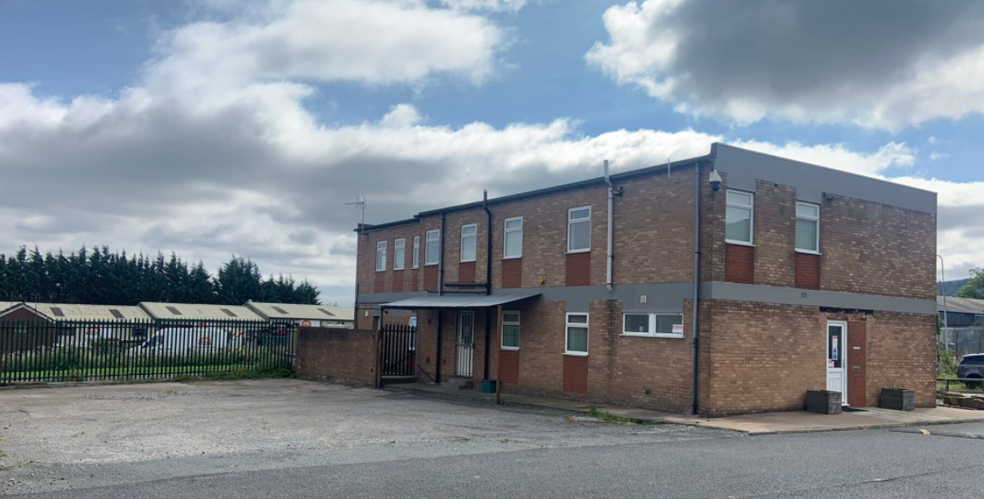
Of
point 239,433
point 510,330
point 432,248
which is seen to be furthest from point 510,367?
point 239,433

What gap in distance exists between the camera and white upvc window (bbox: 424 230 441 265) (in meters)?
26.4

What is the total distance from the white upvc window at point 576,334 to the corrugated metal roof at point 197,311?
1526 inches

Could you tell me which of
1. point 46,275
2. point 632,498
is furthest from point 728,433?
point 46,275

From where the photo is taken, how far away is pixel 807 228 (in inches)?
741

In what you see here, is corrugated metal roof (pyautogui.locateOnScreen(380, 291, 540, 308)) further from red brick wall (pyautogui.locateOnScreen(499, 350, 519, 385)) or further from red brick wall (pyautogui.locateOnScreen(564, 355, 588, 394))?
red brick wall (pyautogui.locateOnScreen(564, 355, 588, 394))

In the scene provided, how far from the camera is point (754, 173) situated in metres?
17.8

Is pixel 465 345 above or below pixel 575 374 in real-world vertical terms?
above

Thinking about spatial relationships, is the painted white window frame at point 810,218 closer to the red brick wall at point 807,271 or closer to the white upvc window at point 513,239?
the red brick wall at point 807,271

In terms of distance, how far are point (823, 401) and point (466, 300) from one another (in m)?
9.71

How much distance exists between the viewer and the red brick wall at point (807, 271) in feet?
60.7

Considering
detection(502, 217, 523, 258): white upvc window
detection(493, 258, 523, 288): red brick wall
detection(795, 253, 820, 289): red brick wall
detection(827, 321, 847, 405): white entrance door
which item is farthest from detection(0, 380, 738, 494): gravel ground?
detection(827, 321, 847, 405): white entrance door

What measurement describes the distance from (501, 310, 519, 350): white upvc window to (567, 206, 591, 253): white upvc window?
2.82m

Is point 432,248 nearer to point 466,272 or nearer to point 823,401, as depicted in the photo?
point 466,272

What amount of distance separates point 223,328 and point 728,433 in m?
19.0
